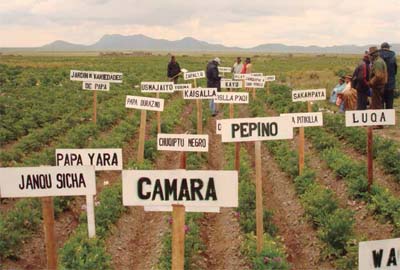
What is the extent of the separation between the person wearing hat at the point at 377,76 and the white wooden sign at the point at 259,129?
27.4ft

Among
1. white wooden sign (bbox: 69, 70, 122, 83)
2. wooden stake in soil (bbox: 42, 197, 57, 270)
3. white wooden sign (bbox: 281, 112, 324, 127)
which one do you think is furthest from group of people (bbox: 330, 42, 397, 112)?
wooden stake in soil (bbox: 42, 197, 57, 270)

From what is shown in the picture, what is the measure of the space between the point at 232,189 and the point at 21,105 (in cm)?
1850

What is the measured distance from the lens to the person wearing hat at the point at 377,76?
14.6 m

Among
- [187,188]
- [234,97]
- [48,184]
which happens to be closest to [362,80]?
[234,97]

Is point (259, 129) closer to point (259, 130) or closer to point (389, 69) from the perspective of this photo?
point (259, 130)

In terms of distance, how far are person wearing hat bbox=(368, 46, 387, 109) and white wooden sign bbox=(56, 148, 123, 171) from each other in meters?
9.75

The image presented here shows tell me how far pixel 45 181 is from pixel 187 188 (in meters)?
1.83

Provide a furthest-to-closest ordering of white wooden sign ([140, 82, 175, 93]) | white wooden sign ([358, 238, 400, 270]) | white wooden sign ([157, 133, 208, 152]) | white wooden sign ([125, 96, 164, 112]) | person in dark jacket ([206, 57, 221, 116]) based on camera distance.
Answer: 1. person in dark jacket ([206, 57, 221, 116])
2. white wooden sign ([140, 82, 175, 93])
3. white wooden sign ([125, 96, 164, 112])
4. white wooden sign ([157, 133, 208, 152])
5. white wooden sign ([358, 238, 400, 270])

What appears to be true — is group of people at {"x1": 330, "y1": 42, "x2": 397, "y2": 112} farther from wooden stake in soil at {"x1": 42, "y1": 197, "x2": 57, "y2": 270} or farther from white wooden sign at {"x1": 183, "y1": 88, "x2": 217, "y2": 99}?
wooden stake in soil at {"x1": 42, "y1": 197, "x2": 57, "y2": 270}

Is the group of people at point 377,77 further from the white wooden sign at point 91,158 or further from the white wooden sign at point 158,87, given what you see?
the white wooden sign at point 91,158

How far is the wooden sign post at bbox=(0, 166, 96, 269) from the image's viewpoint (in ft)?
17.9

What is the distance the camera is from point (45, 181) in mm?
5523

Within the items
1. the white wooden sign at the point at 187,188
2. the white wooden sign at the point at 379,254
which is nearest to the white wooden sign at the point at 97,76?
the white wooden sign at the point at 187,188

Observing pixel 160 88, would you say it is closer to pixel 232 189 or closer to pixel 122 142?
pixel 122 142
